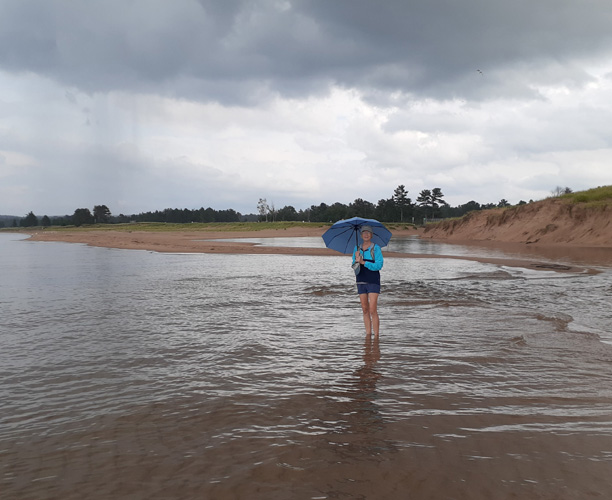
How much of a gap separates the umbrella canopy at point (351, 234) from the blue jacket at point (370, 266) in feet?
2.12

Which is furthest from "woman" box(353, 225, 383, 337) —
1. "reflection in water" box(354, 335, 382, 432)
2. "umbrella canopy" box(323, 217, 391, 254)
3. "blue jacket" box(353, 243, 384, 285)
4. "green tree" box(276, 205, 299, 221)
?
"green tree" box(276, 205, 299, 221)

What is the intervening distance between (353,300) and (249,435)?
8258 millimetres

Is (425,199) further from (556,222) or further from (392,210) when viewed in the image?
(556,222)

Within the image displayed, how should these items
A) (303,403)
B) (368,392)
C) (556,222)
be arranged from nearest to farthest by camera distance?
(303,403)
(368,392)
(556,222)

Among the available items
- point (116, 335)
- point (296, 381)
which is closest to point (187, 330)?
point (116, 335)

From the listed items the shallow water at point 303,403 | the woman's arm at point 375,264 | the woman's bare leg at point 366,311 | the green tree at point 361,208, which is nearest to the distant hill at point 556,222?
the shallow water at point 303,403

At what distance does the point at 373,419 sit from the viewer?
14.7 feet

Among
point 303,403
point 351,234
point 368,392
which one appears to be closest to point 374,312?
point 351,234

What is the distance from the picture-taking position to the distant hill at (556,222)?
116 feet

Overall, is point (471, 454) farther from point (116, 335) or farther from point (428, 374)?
point (116, 335)

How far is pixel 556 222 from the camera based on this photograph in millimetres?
40031

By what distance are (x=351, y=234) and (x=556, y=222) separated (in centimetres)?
3841

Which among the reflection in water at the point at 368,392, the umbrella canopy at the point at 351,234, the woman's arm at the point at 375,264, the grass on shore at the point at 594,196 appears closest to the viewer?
the reflection in water at the point at 368,392

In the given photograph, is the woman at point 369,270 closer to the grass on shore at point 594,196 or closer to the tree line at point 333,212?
the grass on shore at point 594,196
